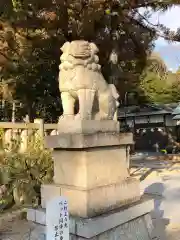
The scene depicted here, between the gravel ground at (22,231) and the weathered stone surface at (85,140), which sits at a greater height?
the weathered stone surface at (85,140)

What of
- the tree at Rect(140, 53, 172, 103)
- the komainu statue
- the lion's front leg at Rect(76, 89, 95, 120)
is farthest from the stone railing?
the tree at Rect(140, 53, 172, 103)

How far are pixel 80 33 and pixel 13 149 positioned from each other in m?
3.37

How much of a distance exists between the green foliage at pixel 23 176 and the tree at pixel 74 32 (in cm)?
301

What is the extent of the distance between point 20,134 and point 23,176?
1267 mm

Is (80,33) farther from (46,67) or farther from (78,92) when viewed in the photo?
(78,92)

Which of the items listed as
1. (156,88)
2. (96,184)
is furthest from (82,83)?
(156,88)

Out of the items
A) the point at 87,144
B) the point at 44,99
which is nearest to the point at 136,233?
the point at 87,144

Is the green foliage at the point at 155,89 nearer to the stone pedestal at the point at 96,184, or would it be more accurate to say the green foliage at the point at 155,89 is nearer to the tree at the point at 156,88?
the tree at the point at 156,88

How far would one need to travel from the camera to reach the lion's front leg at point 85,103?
329cm

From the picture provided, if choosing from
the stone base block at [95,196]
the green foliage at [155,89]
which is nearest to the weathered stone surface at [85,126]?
the stone base block at [95,196]

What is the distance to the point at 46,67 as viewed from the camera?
10938 millimetres

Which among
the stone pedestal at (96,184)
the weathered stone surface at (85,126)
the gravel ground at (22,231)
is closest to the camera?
the stone pedestal at (96,184)

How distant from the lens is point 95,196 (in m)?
3.12

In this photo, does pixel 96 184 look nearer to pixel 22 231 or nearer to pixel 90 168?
pixel 90 168
